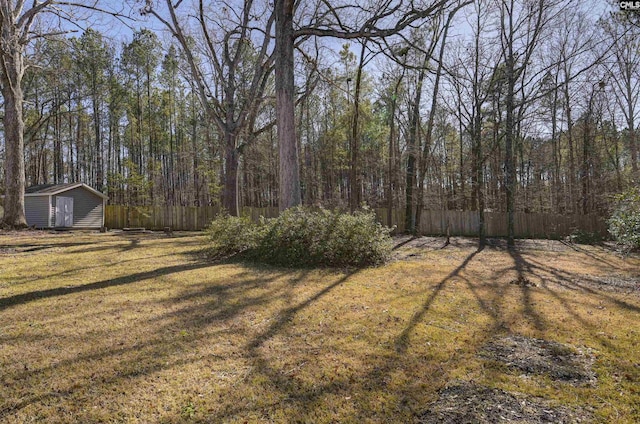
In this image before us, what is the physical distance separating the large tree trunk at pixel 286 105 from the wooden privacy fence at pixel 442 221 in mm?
5805

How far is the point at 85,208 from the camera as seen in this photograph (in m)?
21.7

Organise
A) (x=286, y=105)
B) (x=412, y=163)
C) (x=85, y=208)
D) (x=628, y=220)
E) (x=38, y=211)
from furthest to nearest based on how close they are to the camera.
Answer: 1. (x=85, y=208)
2. (x=38, y=211)
3. (x=412, y=163)
4. (x=286, y=105)
5. (x=628, y=220)

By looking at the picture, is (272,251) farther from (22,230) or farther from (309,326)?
(22,230)

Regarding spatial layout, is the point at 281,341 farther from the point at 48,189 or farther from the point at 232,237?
the point at 48,189

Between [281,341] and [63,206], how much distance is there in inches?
889

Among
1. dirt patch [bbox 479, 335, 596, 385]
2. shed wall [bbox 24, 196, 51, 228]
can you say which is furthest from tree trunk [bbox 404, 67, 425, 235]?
shed wall [bbox 24, 196, 51, 228]

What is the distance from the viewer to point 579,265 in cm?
862

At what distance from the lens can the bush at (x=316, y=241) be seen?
7.10 metres

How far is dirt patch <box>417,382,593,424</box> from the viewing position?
199 centimetres

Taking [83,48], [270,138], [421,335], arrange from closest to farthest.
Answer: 1. [421,335]
2. [83,48]
3. [270,138]

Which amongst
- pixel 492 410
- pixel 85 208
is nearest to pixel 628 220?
pixel 492 410

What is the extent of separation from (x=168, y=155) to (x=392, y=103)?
21.1 metres

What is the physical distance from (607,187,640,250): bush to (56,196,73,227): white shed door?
967 inches

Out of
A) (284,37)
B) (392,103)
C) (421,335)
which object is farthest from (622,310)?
(392,103)
